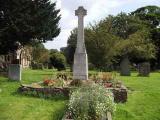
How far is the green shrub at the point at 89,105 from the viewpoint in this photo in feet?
40.0

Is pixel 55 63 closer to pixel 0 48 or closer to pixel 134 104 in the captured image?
pixel 0 48

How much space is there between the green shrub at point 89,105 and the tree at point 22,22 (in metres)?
15.7

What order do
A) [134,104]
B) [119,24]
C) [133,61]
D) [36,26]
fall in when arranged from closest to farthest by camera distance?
[134,104], [36,26], [119,24], [133,61]

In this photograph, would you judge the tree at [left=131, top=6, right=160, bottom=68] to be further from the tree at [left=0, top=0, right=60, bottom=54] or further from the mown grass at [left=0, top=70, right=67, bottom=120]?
the mown grass at [left=0, top=70, right=67, bottom=120]

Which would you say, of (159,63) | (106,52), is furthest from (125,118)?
(159,63)

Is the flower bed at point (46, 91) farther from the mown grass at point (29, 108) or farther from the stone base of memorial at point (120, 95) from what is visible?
the stone base of memorial at point (120, 95)

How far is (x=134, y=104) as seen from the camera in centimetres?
1606

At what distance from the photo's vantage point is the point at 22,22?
2808cm

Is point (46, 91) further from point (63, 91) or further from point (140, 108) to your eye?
point (140, 108)

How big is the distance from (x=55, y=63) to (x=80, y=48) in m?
35.9

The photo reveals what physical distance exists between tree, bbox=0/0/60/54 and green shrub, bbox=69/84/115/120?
616 inches

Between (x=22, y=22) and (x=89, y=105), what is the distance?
54.8ft

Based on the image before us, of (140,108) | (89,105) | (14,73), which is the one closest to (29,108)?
(89,105)

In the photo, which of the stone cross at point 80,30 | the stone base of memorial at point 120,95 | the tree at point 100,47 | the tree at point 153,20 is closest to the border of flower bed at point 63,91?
the stone base of memorial at point 120,95
